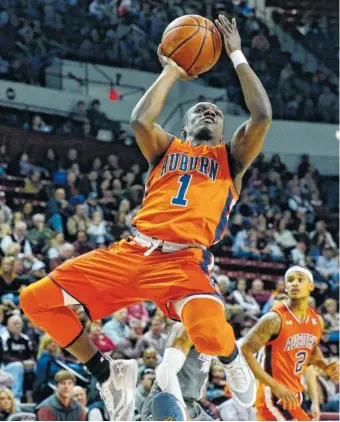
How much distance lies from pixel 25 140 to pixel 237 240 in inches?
150

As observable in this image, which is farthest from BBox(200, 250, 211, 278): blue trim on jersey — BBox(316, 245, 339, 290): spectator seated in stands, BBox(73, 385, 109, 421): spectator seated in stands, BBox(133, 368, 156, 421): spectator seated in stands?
BBox(316, 245, 339, 290): spectator seated in stands

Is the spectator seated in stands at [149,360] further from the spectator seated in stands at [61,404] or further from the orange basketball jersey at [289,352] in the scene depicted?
the orange basketball jersey at [289,352]

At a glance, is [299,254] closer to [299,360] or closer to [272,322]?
[299,360]

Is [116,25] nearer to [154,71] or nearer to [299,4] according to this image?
[154,71]

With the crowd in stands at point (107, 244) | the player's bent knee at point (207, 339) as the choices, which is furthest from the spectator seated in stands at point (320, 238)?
the player's bent knee at point (207, 339)

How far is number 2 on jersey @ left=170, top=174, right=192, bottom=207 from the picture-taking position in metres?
5.53

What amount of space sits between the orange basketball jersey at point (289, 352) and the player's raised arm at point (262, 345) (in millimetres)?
86

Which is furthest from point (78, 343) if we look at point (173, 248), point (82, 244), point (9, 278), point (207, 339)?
point (82, 244)

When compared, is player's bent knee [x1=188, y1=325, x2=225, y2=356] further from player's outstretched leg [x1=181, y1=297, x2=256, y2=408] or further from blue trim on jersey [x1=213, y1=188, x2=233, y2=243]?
blue trim on jersey [x1=213, y1=188, x2=233, y2=243]

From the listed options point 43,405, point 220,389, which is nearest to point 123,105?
point 220,389

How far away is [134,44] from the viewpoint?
722 inches

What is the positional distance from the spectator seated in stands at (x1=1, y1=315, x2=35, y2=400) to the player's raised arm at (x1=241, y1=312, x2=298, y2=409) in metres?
3.14

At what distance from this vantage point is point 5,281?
433 inches

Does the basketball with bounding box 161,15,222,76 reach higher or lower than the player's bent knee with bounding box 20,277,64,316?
higher
